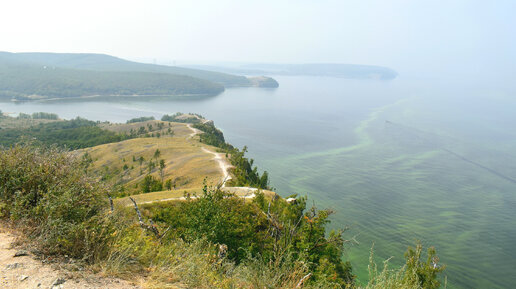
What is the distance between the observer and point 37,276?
586cm

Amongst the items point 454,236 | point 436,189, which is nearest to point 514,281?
point 454,236

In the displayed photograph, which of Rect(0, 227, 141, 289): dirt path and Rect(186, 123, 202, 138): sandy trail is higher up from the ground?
Rect(0, 227, 141, 289): dirt path

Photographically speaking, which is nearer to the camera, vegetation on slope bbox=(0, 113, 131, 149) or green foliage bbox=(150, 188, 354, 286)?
green foliage bbox=(150, 188, 354, 286)

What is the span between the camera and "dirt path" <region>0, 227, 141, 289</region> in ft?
18.6

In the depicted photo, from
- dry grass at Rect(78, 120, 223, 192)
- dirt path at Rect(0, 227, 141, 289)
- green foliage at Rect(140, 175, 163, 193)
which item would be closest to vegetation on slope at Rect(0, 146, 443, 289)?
dirt path at Rect(0, 227, 141, 289)

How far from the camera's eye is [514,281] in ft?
133

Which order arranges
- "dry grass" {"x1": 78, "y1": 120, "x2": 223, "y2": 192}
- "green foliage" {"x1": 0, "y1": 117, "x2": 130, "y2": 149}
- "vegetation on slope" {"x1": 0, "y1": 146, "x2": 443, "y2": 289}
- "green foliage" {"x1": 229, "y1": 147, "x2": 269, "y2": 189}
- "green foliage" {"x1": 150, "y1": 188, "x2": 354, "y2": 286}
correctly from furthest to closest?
"green foliage" {"x1": 0, "y1": 117, "x2": 130, "y2": 149}
"dry grass" {"x1": 78, "y1": 120, "x2": 223, "y2": 192}
"green foliage" {"x1": 229, "y1": 147, "x2": 269, "y2": 189}
"green foliage" {"x1": 150, "y1": 188, "x2": 354, "y2": 286}
"vegetation on slope" {"x1": 0, "y1": 146, "x2": 443, "y2": 289}

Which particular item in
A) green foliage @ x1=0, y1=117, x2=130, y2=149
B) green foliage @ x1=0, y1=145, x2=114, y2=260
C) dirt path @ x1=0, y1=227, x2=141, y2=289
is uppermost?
green foliage @ x1=0, y1=145, x2=114, y2=260

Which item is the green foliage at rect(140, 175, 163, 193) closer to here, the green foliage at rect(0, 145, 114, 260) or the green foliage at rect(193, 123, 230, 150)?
the green foliage at rect(0, 145, 114, 260)

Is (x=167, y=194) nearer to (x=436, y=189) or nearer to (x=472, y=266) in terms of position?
(x=472, y=266)

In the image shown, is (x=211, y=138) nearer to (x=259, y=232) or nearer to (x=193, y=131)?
(x=193, y=131)

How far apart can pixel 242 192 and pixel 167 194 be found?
9253 millimetres

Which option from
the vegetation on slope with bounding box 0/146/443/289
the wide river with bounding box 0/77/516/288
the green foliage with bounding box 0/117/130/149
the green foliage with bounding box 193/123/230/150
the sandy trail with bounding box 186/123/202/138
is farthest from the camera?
the green foliage with bounding box 0/117/130/149

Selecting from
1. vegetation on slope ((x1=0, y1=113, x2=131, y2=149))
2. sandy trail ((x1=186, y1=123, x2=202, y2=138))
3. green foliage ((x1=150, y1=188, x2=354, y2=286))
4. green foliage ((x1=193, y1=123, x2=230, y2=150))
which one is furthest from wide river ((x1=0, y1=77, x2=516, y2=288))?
vegetation on slope ((x1=0, y1=113, x2=131, y2=149))
